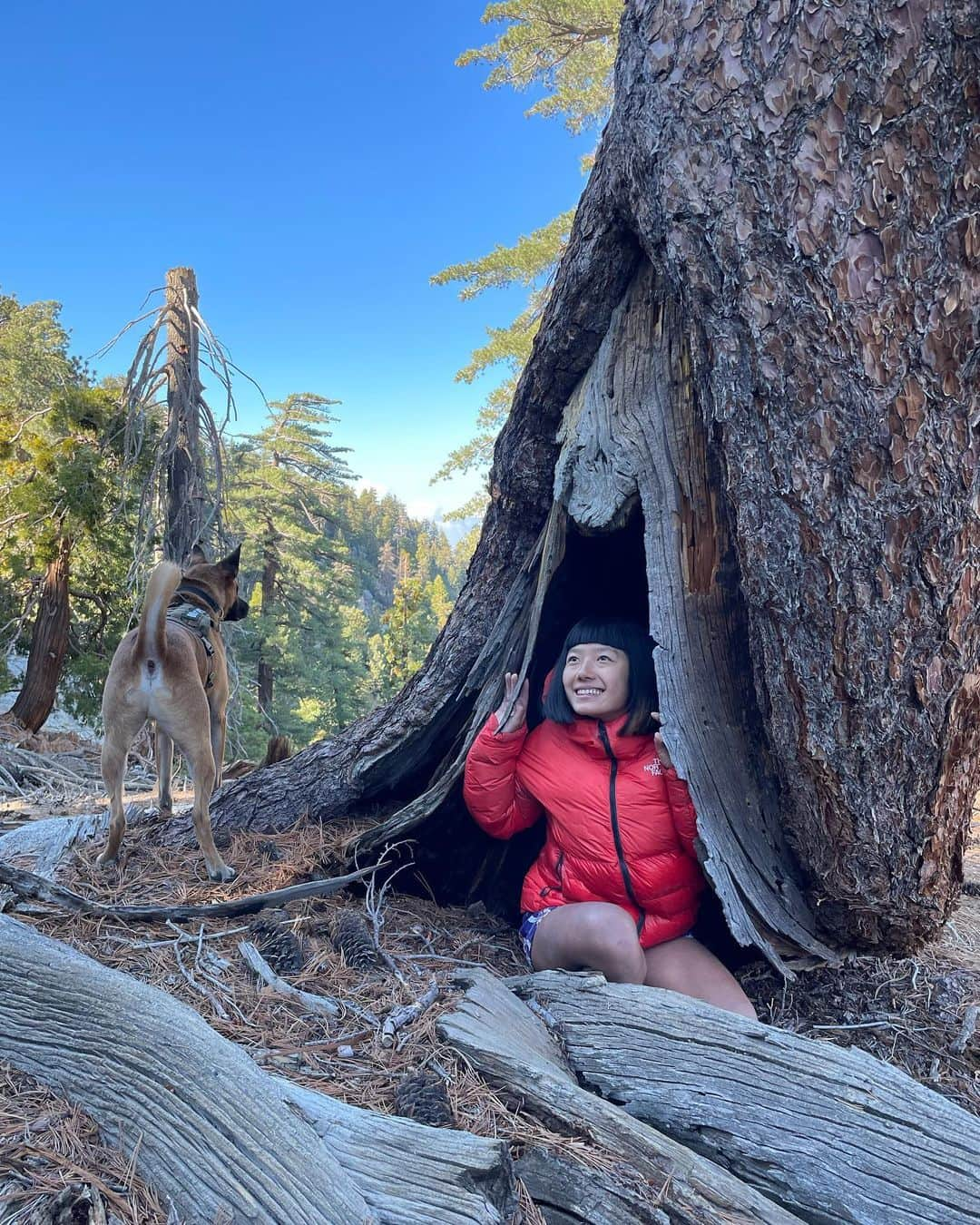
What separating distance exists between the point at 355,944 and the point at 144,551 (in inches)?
279

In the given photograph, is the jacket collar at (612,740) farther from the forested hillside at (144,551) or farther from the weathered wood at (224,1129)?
the forested hillside at (144,551)

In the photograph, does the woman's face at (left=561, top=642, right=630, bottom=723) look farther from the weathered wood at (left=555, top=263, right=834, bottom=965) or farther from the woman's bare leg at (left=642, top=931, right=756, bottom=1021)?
the woman's bare leg at (left=642, top=931, right=756, bottom=1021)

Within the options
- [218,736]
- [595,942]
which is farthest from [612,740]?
[218,736]

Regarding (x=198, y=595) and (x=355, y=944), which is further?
(x=198, y=595)

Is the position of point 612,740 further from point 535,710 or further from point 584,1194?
point 584,1194

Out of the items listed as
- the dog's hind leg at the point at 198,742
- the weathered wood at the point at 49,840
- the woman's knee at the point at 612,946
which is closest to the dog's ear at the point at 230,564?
the dog's hind leg at the point at 198,742

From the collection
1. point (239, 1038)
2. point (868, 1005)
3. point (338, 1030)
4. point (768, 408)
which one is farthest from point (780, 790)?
point (239, 1038)

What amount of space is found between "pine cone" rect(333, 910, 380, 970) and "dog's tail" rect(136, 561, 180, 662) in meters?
1.92

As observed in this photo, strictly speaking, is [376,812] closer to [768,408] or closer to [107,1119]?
[107,1119]

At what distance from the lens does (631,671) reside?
350 centimetres

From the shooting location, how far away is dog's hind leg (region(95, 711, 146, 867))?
4.08 metres

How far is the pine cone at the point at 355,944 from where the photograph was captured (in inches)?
122

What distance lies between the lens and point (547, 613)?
4.06 meters

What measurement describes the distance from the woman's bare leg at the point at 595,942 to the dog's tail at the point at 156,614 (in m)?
2.62
